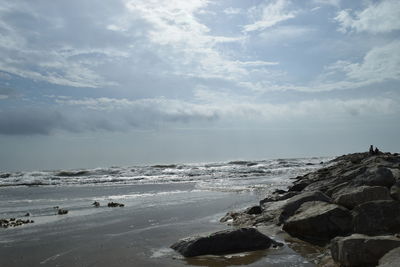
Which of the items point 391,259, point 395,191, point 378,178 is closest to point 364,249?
point 391,259

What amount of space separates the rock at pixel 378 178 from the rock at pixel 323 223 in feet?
9.21

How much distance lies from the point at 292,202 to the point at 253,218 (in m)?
1.71

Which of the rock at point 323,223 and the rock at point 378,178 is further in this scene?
the rock at point 378,178

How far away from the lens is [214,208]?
16.4 m

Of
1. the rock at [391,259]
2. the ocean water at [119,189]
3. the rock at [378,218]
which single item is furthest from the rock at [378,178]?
the ocean water at [119,189]

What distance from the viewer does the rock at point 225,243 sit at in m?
8.30

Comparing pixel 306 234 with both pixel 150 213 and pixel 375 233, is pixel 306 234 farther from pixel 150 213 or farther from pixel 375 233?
pixel 150 213

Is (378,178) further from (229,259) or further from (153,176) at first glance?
(153,176)

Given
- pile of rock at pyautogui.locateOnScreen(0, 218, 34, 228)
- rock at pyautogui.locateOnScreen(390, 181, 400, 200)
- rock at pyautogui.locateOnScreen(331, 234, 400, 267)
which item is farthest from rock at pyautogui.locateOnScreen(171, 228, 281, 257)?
pile of rock at pyautogui.locateOnScreen(0, 218, 34, 228)

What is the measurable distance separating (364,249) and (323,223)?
7.94ft

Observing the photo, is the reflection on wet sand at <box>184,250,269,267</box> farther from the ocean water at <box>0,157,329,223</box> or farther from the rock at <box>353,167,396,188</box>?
the ocean water at <box>0,157,329,223</box>

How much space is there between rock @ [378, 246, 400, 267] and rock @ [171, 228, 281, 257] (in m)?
3.08

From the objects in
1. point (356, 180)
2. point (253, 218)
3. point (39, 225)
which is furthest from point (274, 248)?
point (39, 225)

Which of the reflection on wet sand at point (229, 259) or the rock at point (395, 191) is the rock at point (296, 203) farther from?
the reflection on wet sand at point (229, 259)
